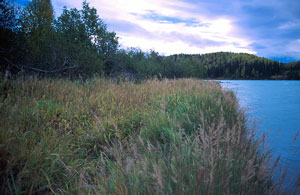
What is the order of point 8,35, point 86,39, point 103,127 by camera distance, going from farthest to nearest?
point 86,39, point 8,35, point 103,127

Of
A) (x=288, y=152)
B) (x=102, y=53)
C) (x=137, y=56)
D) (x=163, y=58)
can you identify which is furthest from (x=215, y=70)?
(x=288, y=152)

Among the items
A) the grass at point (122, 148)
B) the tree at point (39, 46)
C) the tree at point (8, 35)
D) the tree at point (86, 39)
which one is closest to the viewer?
the grass at point (122, 148)

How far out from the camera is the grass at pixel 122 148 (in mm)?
1560

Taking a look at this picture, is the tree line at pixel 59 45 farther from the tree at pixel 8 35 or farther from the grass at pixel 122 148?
the grass at pixel 122 148

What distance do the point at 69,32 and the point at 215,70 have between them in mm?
101804

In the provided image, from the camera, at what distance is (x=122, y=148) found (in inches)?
96.1

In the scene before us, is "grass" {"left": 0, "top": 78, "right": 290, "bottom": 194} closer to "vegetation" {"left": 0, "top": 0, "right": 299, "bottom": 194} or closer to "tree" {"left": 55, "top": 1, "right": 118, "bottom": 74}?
"vegetation" {"left": 0, "top": 0, "right": 299, "bottom": 194}

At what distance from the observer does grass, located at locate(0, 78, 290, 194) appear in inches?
61.4

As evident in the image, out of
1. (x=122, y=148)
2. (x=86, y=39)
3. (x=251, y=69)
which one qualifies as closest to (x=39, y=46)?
(x=86, y=39)

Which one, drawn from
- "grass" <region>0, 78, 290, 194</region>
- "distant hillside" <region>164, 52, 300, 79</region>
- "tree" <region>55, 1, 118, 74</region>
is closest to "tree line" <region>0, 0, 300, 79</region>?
"tree" <region>55, 1, 118, 74</region>

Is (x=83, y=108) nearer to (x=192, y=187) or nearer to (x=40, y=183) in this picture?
(x=40, y=183)

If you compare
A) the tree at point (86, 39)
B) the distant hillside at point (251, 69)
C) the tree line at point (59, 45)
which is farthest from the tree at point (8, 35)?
the distant hillside at point (251, 69)

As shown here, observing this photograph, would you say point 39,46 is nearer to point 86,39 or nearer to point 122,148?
point 86,39

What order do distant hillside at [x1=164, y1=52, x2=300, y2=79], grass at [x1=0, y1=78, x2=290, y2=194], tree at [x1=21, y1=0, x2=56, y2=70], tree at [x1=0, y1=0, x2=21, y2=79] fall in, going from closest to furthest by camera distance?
grass at [x1=0, y1=78, x2=290, y2=194] < tree at [x1=0, y1=0, x2=21, y2=79] < tree at [x1=21, y1=0, x2=56, y2=70] < distant hillside at [x1=164, y1=52, x2=300, y2=79]
